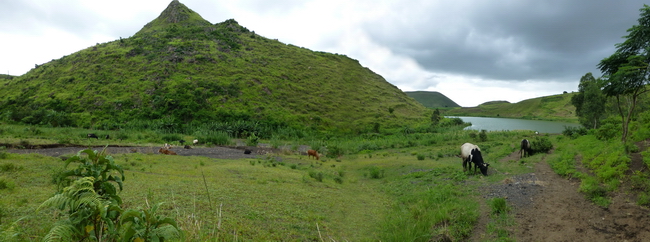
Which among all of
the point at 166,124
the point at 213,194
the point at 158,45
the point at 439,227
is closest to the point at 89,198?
the point at 213,194

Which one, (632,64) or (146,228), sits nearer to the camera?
(146,228)

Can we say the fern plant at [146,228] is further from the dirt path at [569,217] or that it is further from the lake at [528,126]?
the lake at [528,126]

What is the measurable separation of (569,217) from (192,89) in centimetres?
6083

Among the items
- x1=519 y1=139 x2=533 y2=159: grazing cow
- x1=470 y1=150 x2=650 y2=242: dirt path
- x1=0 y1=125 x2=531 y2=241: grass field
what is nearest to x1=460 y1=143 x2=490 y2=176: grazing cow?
x1=0 y1=125 x2=531 y2=241: grass field

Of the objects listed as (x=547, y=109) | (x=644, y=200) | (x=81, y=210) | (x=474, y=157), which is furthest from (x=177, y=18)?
(x=547, y=109)

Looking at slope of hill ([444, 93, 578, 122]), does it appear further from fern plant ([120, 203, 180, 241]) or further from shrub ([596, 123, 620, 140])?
fern plant ([120, 203, 180, 241])

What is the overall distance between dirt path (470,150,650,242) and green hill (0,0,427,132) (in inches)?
1824

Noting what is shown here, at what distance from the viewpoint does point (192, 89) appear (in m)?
58.7

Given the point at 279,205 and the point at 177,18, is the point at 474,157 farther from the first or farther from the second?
the point at 177,18

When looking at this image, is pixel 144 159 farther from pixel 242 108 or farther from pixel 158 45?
pixel 158 45

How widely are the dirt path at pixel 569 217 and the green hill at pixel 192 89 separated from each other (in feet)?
152

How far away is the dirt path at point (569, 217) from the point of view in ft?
23.8

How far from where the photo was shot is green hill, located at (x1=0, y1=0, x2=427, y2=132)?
51.1 meters

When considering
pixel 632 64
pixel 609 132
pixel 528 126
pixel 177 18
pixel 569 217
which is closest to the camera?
pixel 569 217
